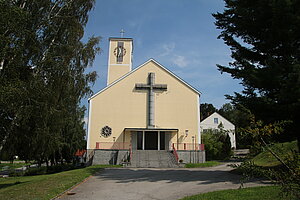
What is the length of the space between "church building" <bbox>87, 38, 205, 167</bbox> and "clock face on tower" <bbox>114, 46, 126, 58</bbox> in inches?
273

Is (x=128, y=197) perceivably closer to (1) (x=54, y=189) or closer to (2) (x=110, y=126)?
(1) (x=54, y=189)

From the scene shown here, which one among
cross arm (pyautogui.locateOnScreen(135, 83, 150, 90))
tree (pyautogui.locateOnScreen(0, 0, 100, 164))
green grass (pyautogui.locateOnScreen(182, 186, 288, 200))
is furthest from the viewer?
cross arm (pyautogui.locateOnScreen(135, 83, 150, 90))

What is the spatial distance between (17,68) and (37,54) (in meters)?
1.31

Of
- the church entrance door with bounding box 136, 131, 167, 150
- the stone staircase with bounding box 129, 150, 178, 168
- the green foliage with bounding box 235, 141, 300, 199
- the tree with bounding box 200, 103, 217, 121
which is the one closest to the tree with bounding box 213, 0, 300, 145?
the green foliage with bounding box 235, 141, 300, 199

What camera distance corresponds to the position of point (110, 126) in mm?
25312

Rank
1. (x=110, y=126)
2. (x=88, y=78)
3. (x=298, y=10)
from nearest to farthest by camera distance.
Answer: (x=298, y=10), (x=88, y=78), (x=110, y=126)

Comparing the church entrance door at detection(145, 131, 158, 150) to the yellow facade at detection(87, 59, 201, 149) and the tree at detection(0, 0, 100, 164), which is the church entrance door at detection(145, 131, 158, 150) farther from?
the tree at detection(0, 0, 100, 164)

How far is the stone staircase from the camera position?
20531 mm

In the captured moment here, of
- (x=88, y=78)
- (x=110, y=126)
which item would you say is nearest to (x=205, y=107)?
(x=110, y=126)

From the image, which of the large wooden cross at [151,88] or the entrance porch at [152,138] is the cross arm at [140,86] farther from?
the entrance porch at [152,138]

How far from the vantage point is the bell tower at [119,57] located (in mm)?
32594

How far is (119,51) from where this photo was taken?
33.4 meters

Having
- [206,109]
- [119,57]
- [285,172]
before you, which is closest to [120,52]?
[119,57]

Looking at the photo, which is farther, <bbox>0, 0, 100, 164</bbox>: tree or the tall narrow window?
the tall narrow window
